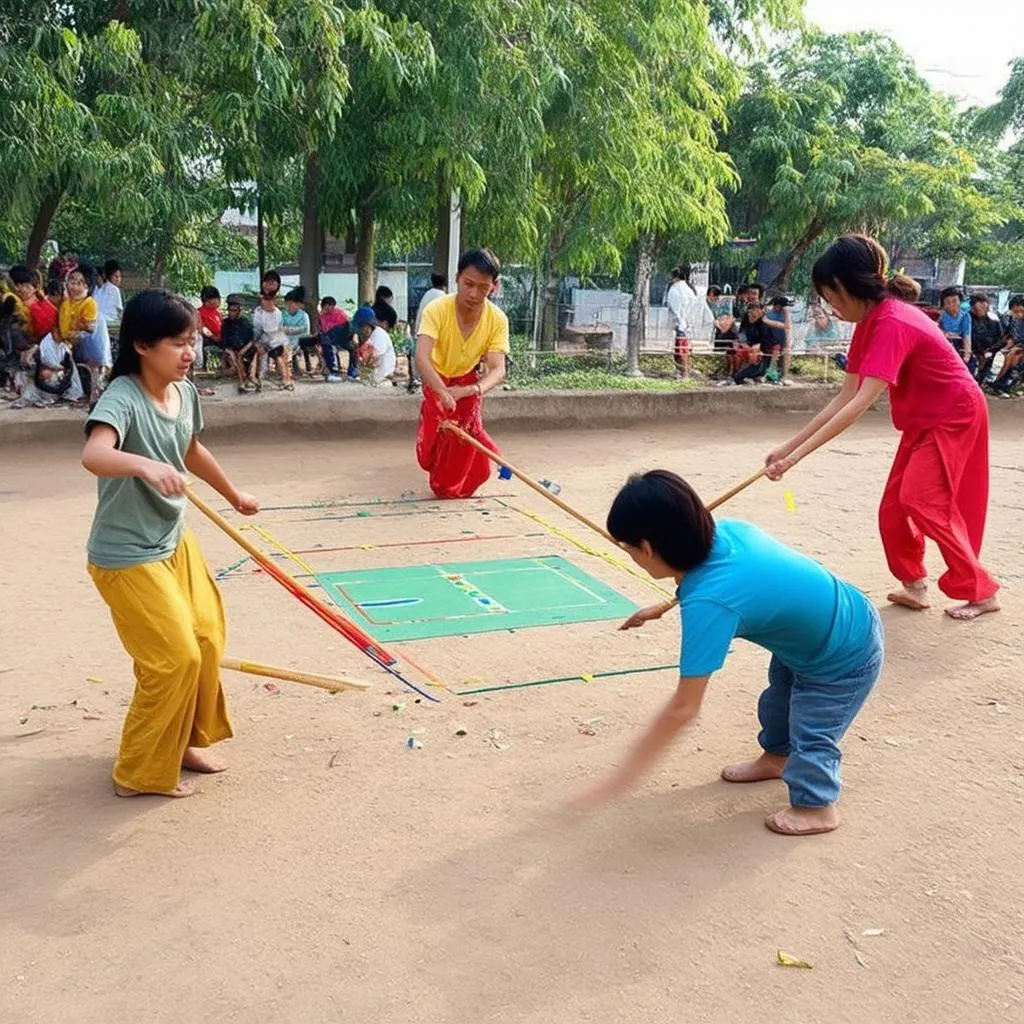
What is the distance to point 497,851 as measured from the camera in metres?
3.10

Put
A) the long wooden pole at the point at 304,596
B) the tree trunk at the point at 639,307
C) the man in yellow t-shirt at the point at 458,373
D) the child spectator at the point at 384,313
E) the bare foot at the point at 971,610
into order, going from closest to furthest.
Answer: the long wooden pole at the point at 304,596, the bare foot at the point at 971,610, the man in yellow t-shirt at the point at 458,373, the child spectator at the point at 384,313, the tree trunk at the point at 639,307

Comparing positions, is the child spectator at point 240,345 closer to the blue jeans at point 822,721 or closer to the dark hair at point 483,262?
the dark hair at point 483,262

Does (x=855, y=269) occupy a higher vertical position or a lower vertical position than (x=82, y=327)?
higher

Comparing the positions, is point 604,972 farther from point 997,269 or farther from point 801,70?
point 997,269

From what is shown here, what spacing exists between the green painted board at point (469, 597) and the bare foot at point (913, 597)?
124 cm

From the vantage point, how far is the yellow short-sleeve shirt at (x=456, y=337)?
694 centimetres

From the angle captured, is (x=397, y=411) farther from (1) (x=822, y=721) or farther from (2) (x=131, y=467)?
(1) (x=822, y=721)

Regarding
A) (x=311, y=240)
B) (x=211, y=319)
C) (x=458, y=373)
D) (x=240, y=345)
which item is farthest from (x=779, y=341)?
(x=458, y=373)

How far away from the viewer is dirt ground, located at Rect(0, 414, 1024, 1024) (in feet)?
8.30

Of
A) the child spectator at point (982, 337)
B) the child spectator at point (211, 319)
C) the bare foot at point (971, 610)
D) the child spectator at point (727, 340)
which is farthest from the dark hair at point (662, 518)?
the child spectator at point (982, 337)

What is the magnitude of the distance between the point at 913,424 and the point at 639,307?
8399 millimetres

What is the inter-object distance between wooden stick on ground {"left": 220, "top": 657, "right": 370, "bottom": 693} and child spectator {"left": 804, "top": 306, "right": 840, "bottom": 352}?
1148 cm

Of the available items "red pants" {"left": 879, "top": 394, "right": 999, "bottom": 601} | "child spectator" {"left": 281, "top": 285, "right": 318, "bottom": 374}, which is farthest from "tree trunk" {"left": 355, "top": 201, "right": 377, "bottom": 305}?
"red pants" {"left": 879, "top": 394, "right": 999, "bottom": 601}

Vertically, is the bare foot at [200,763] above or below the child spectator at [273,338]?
below
